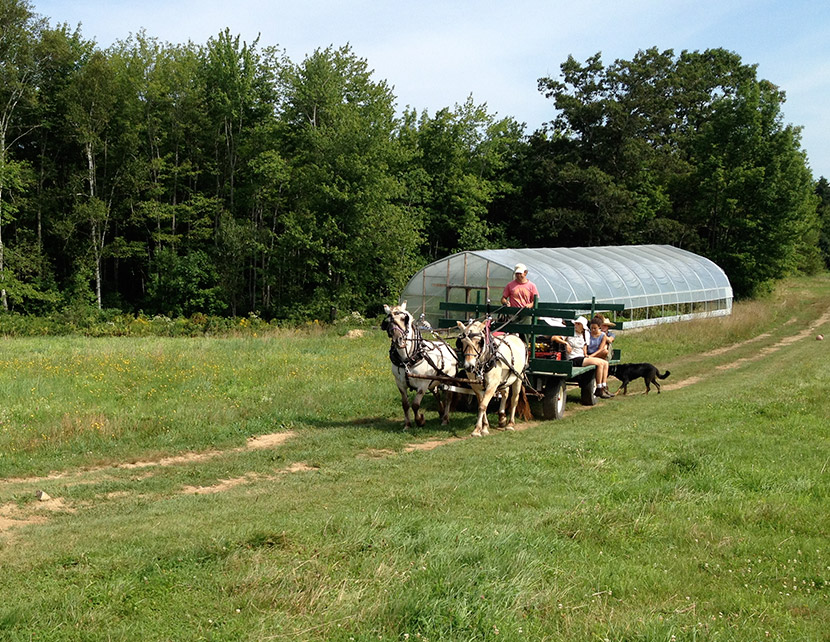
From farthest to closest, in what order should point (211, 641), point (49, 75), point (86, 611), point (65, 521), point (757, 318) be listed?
point (49, 75) → point (757, 318) → point (65, 521) → point (86, 611) → point (211, 641)

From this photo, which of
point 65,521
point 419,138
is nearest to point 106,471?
point 65,521

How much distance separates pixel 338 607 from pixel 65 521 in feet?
15.0

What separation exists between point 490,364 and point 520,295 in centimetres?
229

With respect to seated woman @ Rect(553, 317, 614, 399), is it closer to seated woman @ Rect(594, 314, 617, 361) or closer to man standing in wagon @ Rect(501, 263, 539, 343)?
seated woman @ Rect(594, 314, 617, 361)

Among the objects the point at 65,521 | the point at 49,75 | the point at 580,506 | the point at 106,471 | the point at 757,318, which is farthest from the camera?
the point at 49,75

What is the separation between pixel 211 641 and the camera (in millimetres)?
4098

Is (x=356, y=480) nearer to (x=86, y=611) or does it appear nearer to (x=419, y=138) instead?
(x=86, y=611)

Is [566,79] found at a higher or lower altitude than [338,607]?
higher

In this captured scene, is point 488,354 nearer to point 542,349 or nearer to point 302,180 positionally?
point 542,349

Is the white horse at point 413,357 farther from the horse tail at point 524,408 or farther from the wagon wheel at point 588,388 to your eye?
the wagon wheel at point 588,388

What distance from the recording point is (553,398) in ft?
45.6

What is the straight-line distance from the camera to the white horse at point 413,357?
1205 centimetres

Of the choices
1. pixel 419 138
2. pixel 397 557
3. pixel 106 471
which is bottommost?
pixel 106 471

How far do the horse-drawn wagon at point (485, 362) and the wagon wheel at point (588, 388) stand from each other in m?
1.18
